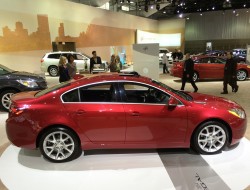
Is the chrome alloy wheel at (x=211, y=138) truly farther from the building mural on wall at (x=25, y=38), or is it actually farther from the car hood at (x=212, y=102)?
the building mural on wall at (x=25, y=38)

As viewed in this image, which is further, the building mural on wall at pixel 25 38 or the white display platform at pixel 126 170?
the building mural on wall at pixel 25 38

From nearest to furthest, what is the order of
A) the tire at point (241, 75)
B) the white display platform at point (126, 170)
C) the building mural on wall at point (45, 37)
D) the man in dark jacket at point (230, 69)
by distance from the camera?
the white display platform at point (126, 170), the man in dark jacket at point (230, 69), the tire at point (241, 75), the building mural on wall at point (45, 37)

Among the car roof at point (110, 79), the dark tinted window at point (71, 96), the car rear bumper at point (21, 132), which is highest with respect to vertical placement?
the car roof at point (110, 79)

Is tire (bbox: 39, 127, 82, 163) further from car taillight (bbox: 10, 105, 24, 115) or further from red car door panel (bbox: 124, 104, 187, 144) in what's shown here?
red car door panel (bbox: 124, 104, 187, 144)

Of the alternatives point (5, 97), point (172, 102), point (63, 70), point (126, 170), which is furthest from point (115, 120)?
point (5, 97)

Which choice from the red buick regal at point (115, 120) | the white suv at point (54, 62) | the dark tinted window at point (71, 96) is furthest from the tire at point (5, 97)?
the white suv at point (54, 62)

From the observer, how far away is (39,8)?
48.3 ft

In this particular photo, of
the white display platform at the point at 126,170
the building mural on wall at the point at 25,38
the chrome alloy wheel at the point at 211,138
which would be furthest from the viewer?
the building mural on wall at the point at 25,38

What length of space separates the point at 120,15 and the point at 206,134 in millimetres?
20607

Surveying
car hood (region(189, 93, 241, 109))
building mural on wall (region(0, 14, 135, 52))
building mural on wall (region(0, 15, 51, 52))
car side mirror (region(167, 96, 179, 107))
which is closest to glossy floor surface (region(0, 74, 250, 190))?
car hood (region(189, 93, 241, 109))

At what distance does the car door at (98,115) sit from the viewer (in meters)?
3.85

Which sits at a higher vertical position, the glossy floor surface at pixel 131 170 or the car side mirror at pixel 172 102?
the car side mirror at pixel 172 102

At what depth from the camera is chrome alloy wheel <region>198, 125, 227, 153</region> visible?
4.11 meters

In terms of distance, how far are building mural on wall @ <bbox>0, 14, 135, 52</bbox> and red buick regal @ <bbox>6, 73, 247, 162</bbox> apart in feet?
34.0
